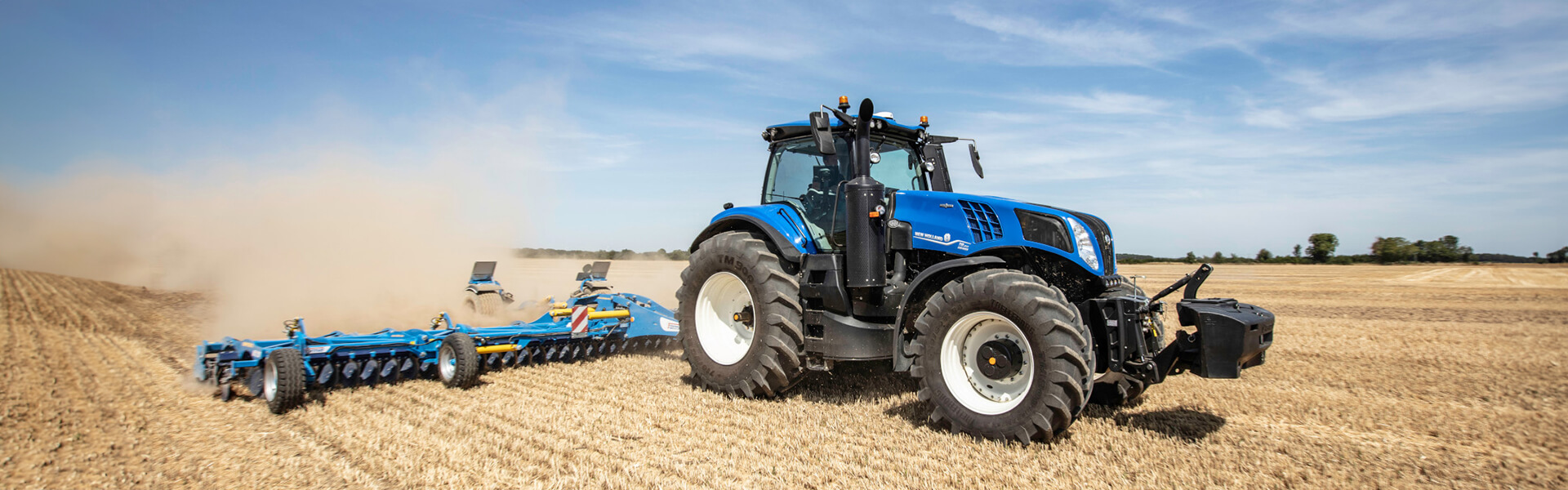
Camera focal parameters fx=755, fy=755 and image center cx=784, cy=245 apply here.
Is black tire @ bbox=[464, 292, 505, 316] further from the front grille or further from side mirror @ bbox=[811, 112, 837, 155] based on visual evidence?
the front grille

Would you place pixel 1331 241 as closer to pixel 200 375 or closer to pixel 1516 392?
pixel 1516 392

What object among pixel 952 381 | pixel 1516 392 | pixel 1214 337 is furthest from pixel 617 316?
pixel 1516 392

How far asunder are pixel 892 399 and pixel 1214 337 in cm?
224

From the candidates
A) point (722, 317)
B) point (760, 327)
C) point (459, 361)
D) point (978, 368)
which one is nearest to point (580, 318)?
point (459, 361)

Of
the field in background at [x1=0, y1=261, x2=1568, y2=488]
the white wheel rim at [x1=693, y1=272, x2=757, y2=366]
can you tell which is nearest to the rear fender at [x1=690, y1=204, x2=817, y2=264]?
the white wheel rim at [x1=693, y1=272, x2=757, y2=366]

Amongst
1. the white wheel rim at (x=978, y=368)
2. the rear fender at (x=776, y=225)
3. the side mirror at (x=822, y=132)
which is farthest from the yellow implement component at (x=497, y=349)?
→ the white wheel rim at (x=978, y=368)

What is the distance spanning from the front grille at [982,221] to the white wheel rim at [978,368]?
571 mm

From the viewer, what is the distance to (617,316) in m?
7.96

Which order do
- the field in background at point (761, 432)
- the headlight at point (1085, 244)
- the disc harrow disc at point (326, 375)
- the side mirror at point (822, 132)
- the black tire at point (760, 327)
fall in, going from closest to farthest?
1. the field in background at point (761, 432)
2. the headlight at point (1085, 244)
3. the side mirror at point (822, 132)
4. the black tire at point (760, 327)
5. the disc harrow disc at point (326, 375)

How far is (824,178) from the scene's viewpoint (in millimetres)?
6023

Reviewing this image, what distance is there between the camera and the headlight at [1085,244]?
4.65 m

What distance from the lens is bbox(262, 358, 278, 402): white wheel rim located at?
18.3ft

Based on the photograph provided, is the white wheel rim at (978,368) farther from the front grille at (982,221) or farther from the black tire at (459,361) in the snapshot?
the black tire at (459,361)

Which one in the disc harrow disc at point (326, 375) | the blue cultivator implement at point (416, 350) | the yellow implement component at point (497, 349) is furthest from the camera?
the yellow implement component at point (497, 349)
